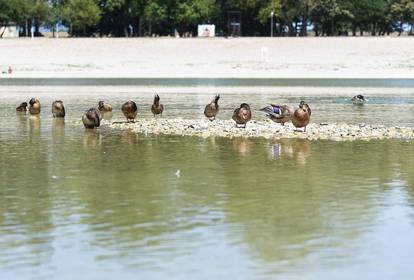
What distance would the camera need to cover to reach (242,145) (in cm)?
1914

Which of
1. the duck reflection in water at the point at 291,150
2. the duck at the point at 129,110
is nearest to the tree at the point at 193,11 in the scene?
the duck at the point at 129,110

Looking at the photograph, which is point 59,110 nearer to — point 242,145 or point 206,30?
point 242,145

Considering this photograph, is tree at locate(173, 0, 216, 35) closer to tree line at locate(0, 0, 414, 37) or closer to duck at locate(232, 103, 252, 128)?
tree line at locate(0, 0, 414, 37)

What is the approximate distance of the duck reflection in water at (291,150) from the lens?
17.1 meters

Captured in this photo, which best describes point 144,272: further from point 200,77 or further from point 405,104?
point 200,77

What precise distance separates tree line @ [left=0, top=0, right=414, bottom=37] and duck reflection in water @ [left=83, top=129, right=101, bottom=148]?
2708 inches

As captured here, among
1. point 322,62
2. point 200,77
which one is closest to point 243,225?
point 200,77

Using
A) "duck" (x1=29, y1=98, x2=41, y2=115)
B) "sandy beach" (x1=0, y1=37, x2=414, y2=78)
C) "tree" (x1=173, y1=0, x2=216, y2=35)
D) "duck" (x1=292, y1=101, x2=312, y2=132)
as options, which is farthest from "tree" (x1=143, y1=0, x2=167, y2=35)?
"duck" (x1=292, y1=101, x2=312, y2=132)

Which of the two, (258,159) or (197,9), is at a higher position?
(197,9)

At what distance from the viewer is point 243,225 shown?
10.8 m

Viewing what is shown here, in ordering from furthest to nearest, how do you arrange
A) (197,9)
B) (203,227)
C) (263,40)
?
(197,9) → (263,40) → (203,227)

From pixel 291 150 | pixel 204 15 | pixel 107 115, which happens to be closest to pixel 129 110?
pixel 107 115

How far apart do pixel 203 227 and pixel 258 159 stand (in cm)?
619

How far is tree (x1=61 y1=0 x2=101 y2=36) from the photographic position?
92.7 meters
